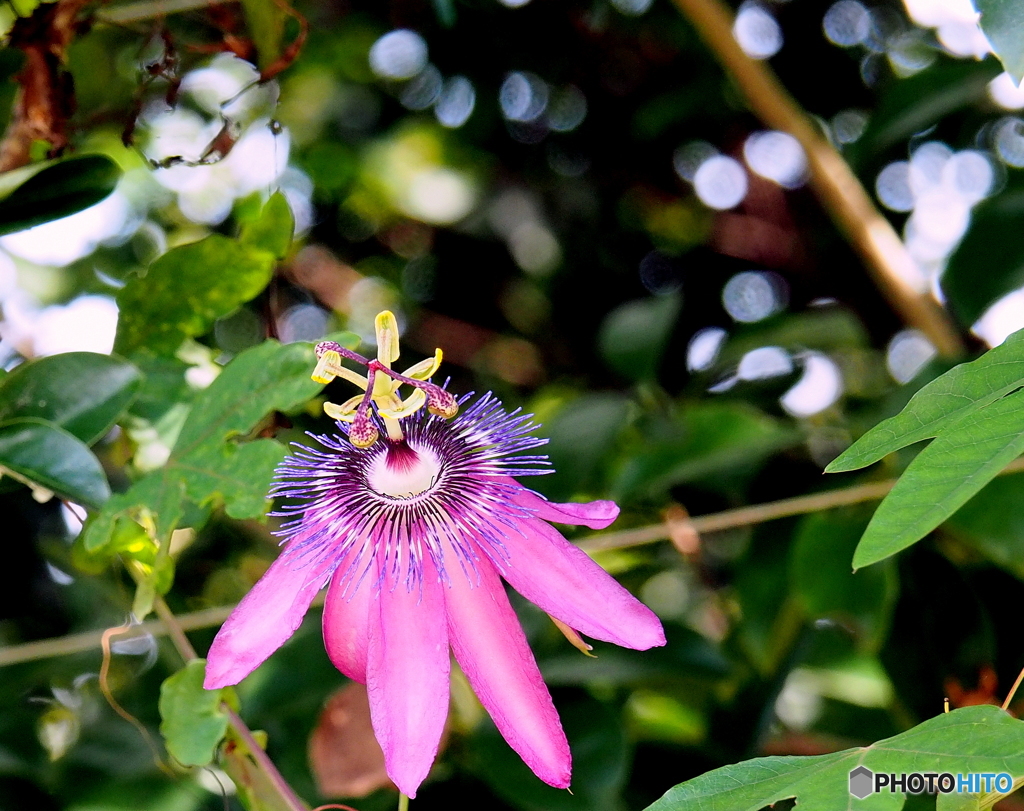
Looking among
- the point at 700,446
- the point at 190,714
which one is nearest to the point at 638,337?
the point at 700,446

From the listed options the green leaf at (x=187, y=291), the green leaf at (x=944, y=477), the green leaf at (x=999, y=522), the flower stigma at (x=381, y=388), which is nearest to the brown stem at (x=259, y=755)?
the flower stigma at (x=381, y=388)

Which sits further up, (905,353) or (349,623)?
(905,353)

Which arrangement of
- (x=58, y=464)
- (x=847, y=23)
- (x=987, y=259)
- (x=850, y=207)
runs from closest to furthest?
1. (x=58, y=464)
2. (x=987, y=259)
3. (x=850, y=207)
4. (x=847, y=23)

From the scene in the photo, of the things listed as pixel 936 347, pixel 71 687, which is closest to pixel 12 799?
pixel 71 687

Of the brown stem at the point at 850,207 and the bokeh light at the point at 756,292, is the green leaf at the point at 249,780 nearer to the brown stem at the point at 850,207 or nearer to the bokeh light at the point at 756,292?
the brown stem at the point at 850,207

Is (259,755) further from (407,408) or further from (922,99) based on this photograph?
(922,99)
